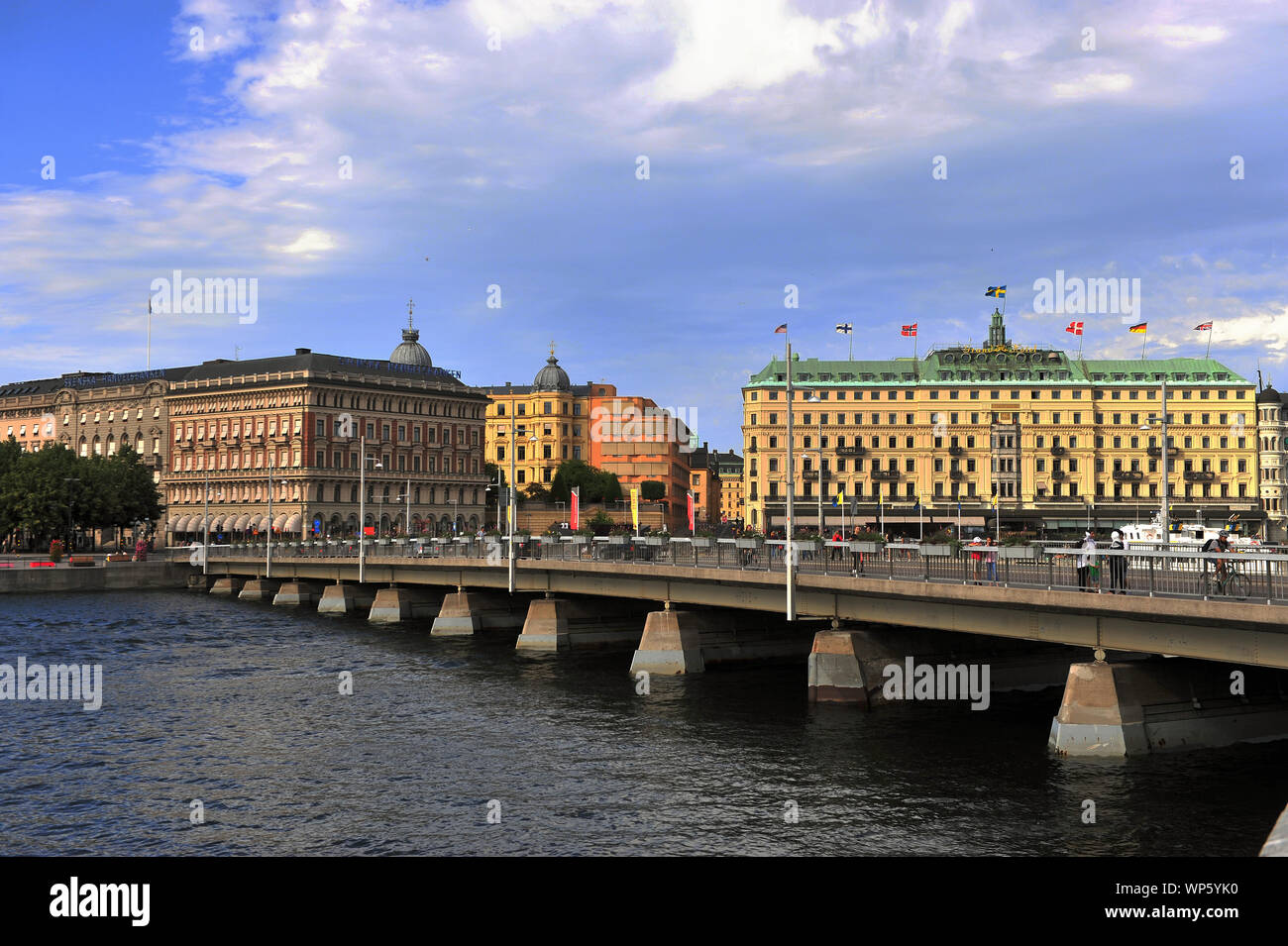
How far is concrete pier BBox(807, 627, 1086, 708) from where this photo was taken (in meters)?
40.6

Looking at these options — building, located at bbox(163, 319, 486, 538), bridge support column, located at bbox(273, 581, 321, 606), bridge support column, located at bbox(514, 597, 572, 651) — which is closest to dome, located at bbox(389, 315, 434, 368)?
building, located at bbox(163, 319, 486, 538)

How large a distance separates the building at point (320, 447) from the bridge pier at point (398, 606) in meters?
63.6

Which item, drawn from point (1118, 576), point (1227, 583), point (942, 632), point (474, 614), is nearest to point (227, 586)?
point (474, 614)

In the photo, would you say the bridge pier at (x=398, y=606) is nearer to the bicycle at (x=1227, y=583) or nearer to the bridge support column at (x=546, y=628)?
the bridge support column at (x=546, y=628)

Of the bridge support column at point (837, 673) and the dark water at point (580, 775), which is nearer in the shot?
the dark water at point (580, 775)

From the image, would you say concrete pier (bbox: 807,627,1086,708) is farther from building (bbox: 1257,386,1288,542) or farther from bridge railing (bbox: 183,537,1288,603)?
building (bbox: 1257,386,1288,542)

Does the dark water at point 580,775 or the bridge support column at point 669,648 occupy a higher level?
the bridge support column at point 669,648

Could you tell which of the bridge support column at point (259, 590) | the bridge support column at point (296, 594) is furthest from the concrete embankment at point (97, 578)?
the bridge support column at point (296, 594)

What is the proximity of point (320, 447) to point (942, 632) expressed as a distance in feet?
391

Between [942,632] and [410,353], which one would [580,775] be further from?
[410,353]

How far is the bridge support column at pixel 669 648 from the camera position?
4881 centimetres

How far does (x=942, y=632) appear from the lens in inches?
1758
